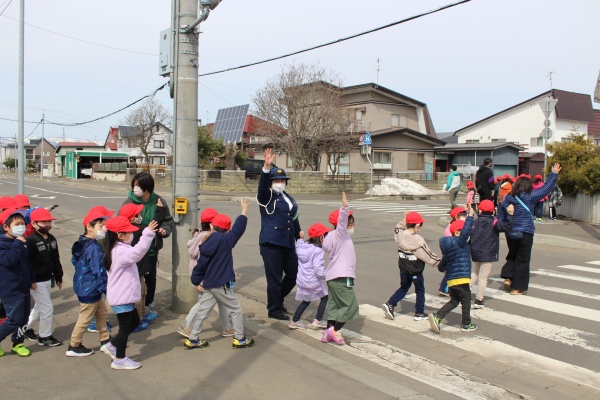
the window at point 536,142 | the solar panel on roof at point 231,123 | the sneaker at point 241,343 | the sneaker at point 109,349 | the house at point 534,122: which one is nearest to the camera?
the sneaker at point 109,349

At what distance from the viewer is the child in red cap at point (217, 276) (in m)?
5.32

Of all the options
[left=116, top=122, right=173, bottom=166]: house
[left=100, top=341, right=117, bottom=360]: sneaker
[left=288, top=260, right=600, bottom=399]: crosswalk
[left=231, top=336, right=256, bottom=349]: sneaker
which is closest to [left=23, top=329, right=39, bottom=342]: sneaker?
[left=100, top=341, right=117, bottom=360]: sneaker

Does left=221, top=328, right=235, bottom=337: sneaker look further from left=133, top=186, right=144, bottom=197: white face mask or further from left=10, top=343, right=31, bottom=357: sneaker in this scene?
left=10, top=343, right=31, bottom=357: sneaker

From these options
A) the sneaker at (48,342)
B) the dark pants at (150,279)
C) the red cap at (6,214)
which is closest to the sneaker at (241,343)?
the dark pants at (150,279)

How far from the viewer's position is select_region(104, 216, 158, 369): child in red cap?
15.7 feet

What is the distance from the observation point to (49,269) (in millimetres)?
5395

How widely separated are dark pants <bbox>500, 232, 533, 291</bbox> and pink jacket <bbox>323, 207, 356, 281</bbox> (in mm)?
3699

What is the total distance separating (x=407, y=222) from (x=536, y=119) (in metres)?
46.1

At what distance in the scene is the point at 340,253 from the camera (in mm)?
5738

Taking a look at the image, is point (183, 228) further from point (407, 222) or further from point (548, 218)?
point (548, 218)

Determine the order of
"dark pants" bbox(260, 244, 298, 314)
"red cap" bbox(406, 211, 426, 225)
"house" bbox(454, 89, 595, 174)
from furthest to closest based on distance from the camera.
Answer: "house" bbox(454, 89, 595, 174), "red cap" bbox(406, 211, 426, 225), "dark pants" bbox(260, 244, 298, 314)

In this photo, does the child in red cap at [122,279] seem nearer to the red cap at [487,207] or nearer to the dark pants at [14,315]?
the dark pants at [14,315]

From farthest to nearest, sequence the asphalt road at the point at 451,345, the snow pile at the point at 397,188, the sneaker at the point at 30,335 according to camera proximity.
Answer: the snow pile at the point at 397,188
the sneaker at the point at 30,335
the asphalt road at the point at 451,345

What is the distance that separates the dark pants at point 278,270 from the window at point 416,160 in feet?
108
